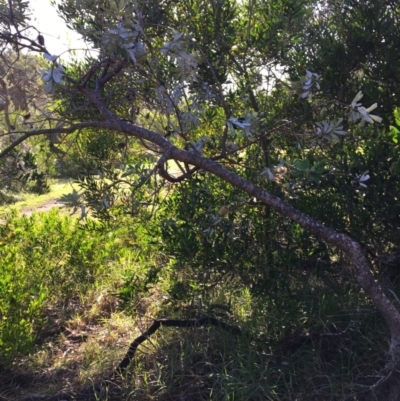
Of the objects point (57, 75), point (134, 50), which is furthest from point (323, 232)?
point (57, 75)

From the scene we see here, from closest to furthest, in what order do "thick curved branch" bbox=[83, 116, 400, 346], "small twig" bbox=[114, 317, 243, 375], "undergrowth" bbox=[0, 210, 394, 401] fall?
1. "thick curved branch" bbox=[83, 116, 400, 346]
2. "undergrowth" bbox=[0, 210, 394, 401]
3. "small twig" bbox=[114, 317, 243, 375]

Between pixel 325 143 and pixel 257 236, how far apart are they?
0.78 m

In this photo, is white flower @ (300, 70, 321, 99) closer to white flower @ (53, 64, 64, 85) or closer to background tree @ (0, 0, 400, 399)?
background tree @ (0, 0, 400, 399)

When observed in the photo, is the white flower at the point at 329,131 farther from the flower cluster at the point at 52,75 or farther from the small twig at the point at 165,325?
the small twig at the point at 165,325

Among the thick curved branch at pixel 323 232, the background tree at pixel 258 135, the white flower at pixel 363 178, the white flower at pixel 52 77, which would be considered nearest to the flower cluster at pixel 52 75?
the white flower at pixel 52 77

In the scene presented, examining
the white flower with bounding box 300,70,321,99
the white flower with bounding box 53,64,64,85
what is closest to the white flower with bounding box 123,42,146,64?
the white flower with bounding box 53,64,64,85

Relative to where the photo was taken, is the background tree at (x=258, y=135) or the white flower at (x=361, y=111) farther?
the background tree at (x=258, y=135)

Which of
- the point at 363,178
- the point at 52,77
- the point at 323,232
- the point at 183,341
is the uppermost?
the point at 363,178

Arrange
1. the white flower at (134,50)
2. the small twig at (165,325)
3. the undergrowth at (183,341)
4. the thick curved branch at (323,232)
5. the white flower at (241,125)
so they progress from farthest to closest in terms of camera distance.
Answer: the small twig at (165,325), the undergrowth at (183,341), the white flower at (241,125), the thick curved branch at (323,232), the white flower at (134,50)

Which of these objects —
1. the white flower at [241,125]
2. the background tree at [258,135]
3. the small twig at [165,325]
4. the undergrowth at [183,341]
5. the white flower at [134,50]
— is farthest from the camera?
the small twig at [165,325]

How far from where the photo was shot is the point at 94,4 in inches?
138

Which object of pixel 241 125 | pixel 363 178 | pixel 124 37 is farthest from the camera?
pixel 363 178

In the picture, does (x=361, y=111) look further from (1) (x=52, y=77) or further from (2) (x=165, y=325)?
(2) (x=165, y=325)

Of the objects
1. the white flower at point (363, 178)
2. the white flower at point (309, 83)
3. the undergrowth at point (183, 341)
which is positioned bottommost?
the undergrowth at point (183, 341)
